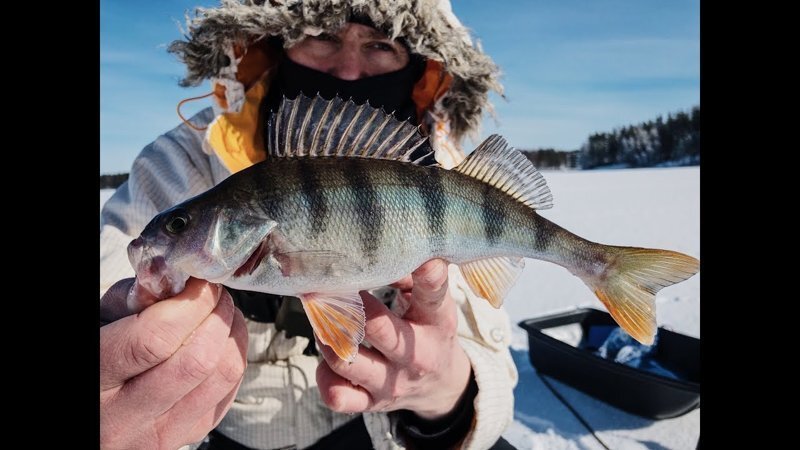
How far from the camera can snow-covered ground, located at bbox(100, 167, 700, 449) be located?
99.0 inches

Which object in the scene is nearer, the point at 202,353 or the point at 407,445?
the point at 202,353

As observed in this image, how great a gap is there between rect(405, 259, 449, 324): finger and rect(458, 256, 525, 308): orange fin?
0.07 meters

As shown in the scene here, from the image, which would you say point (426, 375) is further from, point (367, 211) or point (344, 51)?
point (344, 51)

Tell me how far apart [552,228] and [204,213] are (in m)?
0.76

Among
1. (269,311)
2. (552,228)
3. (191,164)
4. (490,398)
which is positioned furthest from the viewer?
(191,164)

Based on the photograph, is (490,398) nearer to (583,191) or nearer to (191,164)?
(191,164)

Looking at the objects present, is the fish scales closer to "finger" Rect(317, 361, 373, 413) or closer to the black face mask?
"finger" Rect(317, 361, 373, 413)

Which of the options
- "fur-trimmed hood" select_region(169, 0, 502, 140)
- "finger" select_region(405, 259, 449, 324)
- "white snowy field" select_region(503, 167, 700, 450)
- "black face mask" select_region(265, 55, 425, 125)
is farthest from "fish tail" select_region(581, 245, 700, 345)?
"white snowy field" select_region(503, 167, 700, 450)

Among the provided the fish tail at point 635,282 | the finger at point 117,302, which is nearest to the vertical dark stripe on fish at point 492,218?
the fish tail at point 635,282

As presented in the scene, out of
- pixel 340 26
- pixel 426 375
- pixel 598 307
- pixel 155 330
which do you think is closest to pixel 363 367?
pixel 426 375

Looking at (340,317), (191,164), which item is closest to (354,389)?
(340,317)

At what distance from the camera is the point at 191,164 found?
221 cm

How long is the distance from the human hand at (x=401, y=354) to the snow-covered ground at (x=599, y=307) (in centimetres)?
63

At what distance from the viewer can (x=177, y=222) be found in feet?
3.06
